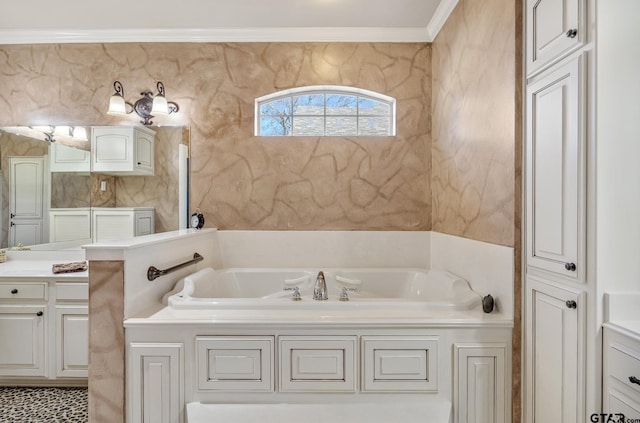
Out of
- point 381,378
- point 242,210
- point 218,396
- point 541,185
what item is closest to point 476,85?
point 541,185

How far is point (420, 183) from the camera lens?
2.97 metres

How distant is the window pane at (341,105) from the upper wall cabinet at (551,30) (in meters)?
1.57

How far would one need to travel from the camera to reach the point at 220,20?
277cm

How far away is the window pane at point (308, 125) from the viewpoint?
308 cm

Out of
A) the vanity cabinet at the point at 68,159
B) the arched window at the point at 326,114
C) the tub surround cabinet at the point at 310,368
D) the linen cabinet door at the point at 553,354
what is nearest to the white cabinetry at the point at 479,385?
the tub surround cabinet at the point at 310,368

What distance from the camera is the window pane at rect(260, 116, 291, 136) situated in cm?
306

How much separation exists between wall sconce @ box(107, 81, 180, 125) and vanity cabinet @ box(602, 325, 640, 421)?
9.95ft

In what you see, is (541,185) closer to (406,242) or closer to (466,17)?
(466,17)

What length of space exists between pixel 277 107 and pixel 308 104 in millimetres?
268

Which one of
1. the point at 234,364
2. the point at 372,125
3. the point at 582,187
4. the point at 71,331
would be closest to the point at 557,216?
the point at 582,187

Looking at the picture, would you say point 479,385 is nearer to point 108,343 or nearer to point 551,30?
point 551,30

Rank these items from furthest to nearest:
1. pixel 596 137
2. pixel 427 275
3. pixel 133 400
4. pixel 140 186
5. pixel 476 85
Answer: pixel 140 186
pixel 427 275
pixel 476 85
pixel 133 400
pixel 596 137

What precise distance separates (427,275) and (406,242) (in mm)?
382

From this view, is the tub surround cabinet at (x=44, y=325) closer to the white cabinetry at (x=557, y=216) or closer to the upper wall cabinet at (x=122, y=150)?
the upper wall cabinet at (x=122, y=150)
